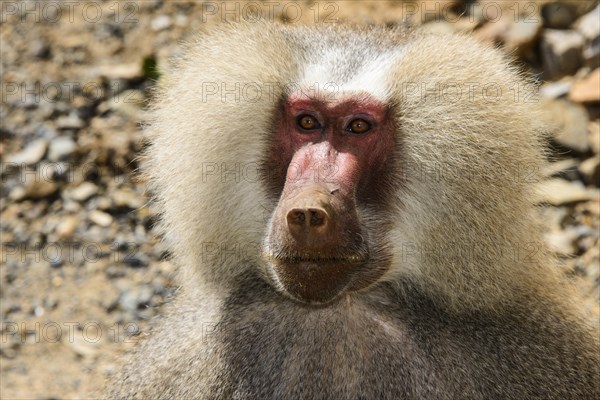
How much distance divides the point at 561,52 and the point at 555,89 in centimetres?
23

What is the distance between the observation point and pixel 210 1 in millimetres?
5809

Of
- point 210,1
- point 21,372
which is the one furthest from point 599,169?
Result: point 21,372

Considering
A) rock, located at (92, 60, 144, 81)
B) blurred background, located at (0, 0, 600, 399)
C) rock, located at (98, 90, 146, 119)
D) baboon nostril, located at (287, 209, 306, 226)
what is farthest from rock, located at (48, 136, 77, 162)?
baboon nostril, located at (287, 209, 306, 226)

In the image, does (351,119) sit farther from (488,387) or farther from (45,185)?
(45,185)

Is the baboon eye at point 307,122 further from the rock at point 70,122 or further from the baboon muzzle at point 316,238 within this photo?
the rock at point 70,122

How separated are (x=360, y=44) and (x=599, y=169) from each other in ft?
7.60

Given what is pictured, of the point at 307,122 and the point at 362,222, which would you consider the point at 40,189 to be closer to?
the point at 307,122

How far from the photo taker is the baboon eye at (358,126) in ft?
8.54

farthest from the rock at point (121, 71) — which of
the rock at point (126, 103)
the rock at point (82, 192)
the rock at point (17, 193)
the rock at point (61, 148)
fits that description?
the rock at point (17, 193)

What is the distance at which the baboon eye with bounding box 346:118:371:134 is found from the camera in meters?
2.60

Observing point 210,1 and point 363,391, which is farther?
point 210,1

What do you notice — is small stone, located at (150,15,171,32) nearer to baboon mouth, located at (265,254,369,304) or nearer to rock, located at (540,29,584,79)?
rock, located at (540,29,584,79)

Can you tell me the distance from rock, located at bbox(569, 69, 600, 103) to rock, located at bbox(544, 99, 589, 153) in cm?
5

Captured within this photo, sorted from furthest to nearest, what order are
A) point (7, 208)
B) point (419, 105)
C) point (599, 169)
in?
point (7, 208) < point (599, 169) < point (419, 105)
